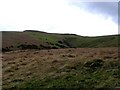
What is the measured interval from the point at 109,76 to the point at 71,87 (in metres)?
3.94

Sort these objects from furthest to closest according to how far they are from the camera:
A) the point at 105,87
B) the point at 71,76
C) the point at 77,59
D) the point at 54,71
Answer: the point at 77,59
the point at 54,71
the point at 71,76
the point at 105,87

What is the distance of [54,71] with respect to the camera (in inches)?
1503

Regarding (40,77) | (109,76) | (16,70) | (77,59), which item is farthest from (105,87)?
(16,70)

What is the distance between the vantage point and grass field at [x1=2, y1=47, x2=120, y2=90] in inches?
1270

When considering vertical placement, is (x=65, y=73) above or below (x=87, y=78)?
above

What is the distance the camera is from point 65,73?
36.3 m

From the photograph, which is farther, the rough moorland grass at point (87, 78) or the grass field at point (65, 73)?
the grass field at point (65, 73)

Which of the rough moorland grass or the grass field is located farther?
the grass field

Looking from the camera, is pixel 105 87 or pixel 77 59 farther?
pixel 77 59

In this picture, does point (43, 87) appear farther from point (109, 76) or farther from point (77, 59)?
point (77, 59)

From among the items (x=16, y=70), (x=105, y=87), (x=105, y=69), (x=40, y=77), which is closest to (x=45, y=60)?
(x=16, y=70)

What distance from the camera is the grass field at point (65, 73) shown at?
3225 cm

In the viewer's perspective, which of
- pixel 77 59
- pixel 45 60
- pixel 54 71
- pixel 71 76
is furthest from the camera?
pixel 45 60

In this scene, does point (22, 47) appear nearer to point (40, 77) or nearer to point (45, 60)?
point (45, 60)
